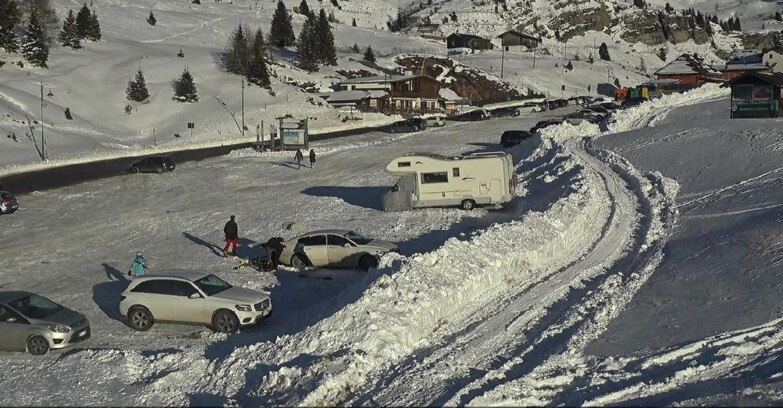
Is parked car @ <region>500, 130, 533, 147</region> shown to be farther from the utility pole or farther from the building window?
the utility pole

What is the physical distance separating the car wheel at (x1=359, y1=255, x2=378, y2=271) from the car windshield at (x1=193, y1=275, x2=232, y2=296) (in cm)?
540

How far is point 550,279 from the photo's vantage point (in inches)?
781

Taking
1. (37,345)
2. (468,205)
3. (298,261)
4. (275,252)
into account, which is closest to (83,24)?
(468,205)

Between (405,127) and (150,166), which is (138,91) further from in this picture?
(150,166)

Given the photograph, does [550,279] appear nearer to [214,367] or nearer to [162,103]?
[214,367]

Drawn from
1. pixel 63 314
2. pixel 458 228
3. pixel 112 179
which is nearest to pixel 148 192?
pixel 112 179

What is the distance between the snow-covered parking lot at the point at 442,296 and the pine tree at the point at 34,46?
163 ft

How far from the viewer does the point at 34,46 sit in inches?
3275

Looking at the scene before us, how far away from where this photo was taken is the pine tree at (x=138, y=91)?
80.0 m

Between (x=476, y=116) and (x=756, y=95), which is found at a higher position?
(x=756, y=95)

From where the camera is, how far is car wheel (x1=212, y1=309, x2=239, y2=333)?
18438 mm

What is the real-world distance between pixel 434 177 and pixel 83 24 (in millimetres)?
79351

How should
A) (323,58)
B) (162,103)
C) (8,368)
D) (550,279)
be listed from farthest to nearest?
(323,58)
(162,103)
(550,279)
(8,368)

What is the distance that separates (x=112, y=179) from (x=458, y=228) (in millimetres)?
25321
